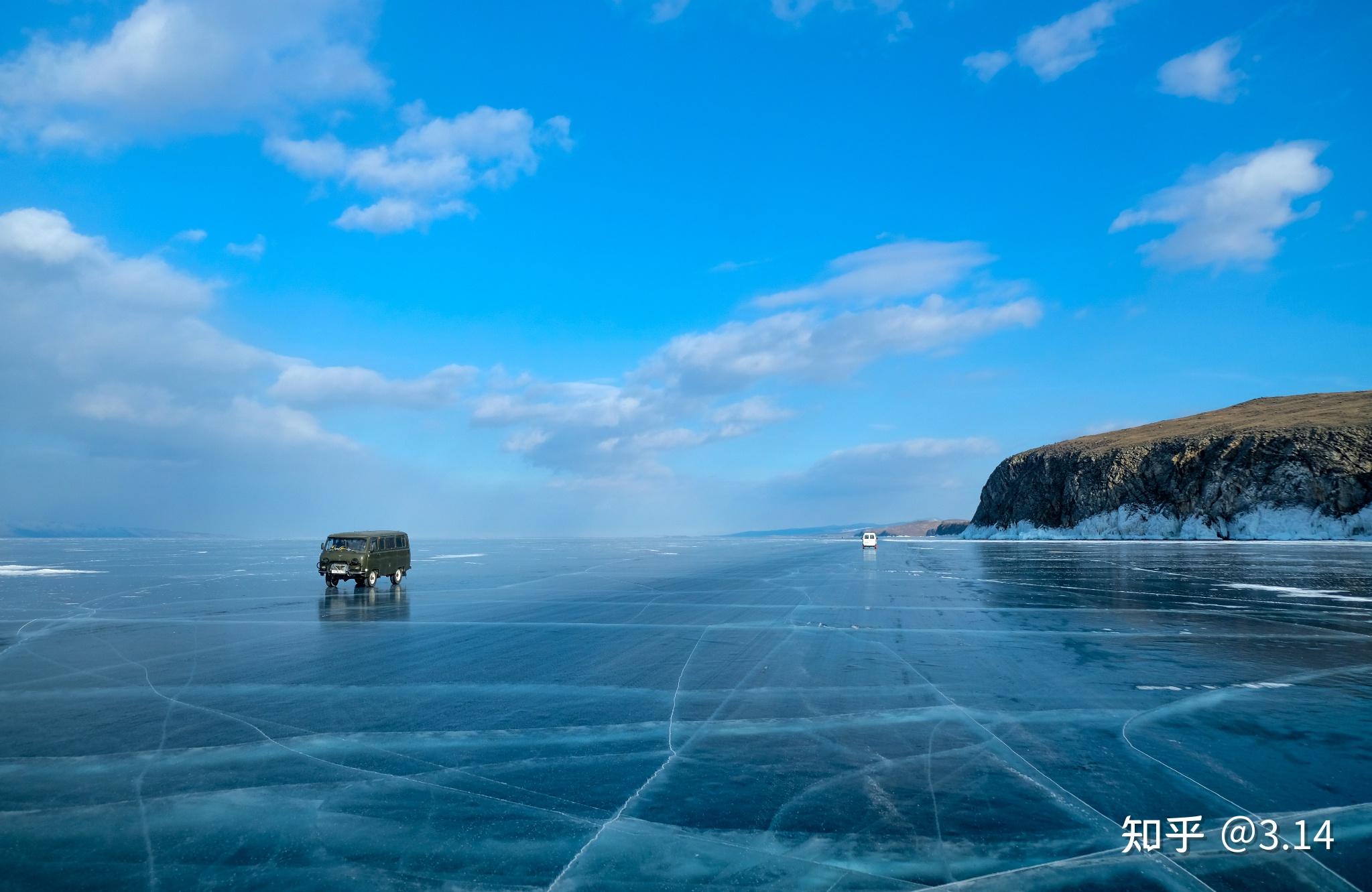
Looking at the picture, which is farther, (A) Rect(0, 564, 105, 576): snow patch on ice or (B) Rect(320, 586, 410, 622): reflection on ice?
(A) Rect(0, 564, 105, 576): snow patch on ice

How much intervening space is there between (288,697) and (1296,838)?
455 inches

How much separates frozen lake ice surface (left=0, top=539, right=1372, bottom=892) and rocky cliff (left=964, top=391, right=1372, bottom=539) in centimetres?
8152

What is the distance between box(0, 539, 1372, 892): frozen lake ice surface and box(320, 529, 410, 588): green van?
938cm

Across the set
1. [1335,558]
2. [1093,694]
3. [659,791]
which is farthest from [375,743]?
[1335,558]

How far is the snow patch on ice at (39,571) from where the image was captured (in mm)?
39344

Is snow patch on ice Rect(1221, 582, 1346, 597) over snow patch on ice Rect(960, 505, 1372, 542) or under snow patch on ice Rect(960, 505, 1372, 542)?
over

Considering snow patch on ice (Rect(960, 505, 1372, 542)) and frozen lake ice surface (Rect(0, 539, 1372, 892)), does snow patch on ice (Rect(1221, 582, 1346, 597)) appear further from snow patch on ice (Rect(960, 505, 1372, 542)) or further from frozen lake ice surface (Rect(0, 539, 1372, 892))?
snow patch on ice (Rect(960, 505, 1372, 542))

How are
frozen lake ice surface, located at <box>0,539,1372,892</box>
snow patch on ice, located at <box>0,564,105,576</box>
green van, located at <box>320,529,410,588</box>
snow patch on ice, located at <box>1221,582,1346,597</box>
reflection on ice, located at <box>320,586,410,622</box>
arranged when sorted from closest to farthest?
1. frozen lake ice surface, located at <box>0,539,1372,892</box>
2. reflection on ice, located at <box>320,586,410,622</box>
3. snow patch on ice, located at <box>1221,582,1346,597</box>
4. green van, located at <box>320,529,410,588</box>
5. snow patch on ice, located at <box>0,564,105,576</box>

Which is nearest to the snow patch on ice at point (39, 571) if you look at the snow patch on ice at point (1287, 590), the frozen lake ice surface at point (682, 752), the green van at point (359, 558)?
the green van at point (359, 558)

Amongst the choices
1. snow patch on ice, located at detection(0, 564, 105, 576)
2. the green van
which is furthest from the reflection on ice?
snow patch on ice, located at detection(0, 564, 105, 576)

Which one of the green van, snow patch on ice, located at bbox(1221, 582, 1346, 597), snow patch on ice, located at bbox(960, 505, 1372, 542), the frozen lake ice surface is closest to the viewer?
the frozen lake ice surface

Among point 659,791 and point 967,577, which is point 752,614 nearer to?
point 659,791

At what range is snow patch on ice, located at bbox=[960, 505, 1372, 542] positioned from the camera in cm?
7800

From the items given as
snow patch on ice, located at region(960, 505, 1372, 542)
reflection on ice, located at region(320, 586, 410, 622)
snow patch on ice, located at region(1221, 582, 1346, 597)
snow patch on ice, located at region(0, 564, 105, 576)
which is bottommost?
snow patch on ice, located at region(960, 505, 1372, 542)
